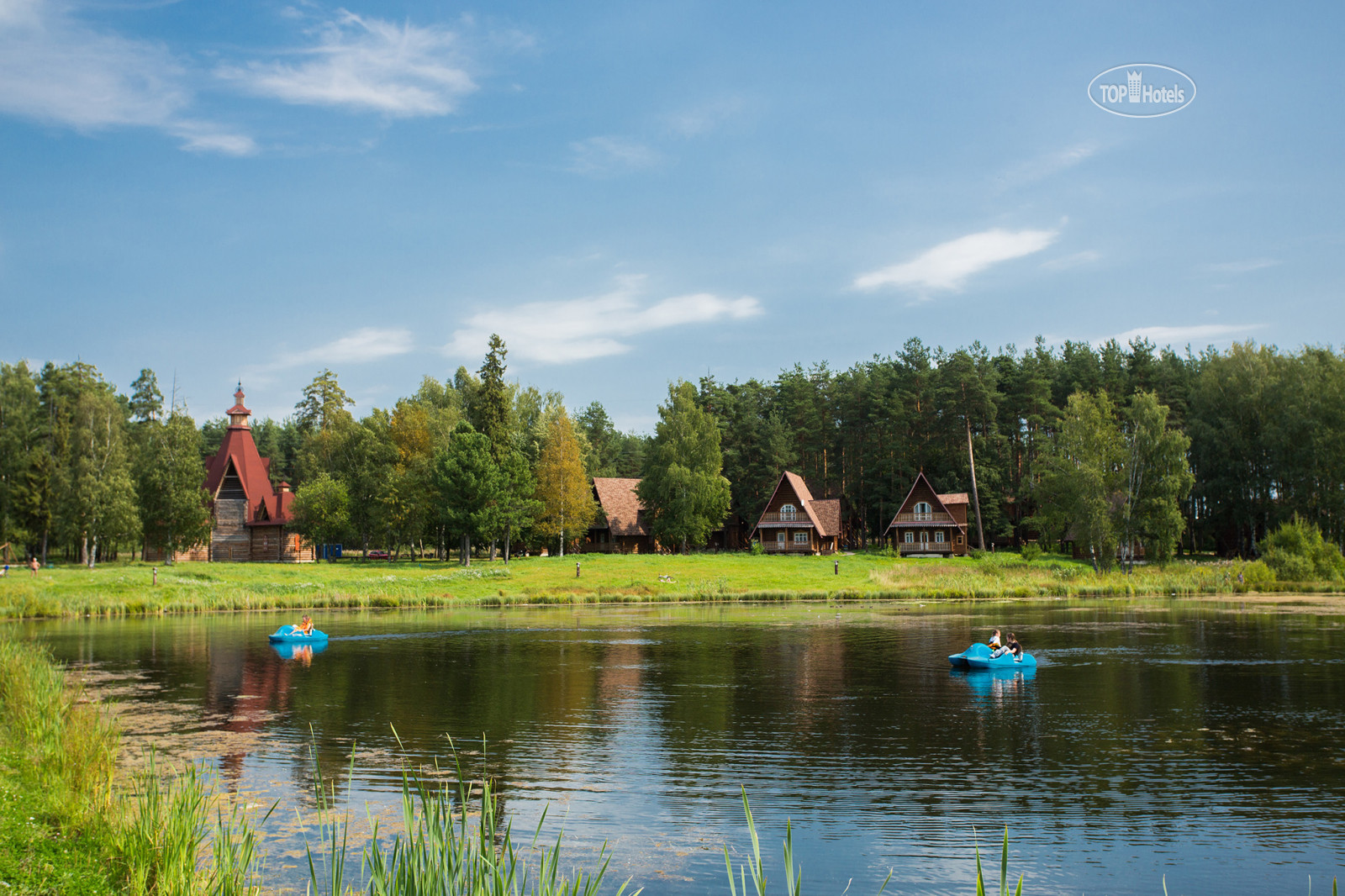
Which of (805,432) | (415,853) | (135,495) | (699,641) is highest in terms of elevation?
(805,432)

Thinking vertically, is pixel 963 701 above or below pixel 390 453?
below

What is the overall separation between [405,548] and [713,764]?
280ft

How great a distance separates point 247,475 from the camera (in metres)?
75.4

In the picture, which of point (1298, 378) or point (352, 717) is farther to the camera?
point (1298, 378)

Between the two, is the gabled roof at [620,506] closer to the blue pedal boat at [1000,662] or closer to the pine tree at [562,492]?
the pine tree at [562,492]

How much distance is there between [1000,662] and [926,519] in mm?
52444

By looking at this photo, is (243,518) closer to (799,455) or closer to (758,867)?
(799,455)

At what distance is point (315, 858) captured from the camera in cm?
1001

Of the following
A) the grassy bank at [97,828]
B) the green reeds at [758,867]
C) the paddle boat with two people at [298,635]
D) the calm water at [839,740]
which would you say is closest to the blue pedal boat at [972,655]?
the calm water at [839,740]

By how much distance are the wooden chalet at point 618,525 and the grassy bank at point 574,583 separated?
16200 mm

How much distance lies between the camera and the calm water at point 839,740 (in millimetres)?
10312

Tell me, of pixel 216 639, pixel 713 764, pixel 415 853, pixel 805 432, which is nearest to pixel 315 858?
pixel 415 853

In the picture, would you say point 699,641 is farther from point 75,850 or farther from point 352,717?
point 75,850

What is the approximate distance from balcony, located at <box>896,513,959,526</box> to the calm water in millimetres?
41201
